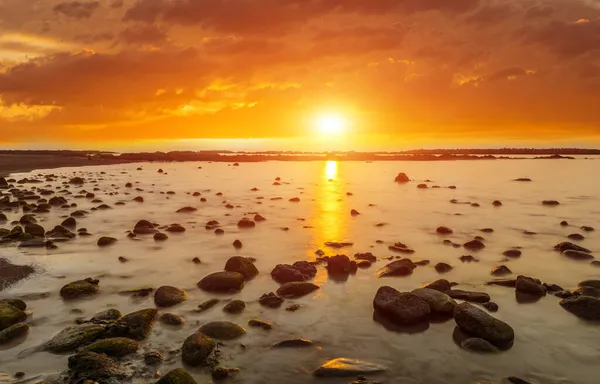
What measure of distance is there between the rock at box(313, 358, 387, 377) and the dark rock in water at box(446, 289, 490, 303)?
12.9 ft

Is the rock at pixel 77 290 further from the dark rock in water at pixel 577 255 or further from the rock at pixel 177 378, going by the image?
the dark rock in water at pixel 577 255

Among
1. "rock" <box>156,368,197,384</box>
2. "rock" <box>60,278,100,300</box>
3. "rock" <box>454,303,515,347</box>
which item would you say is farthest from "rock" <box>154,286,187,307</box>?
"rock" <box>454,303,515,347</box>

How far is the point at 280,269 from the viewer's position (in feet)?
39.7

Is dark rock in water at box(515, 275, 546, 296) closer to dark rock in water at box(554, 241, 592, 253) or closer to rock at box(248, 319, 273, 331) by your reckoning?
dark rock in water at box(554, 241, 592, 253)

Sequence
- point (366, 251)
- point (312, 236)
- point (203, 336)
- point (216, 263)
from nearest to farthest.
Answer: point (203, 336), point (216, 263), point (366, 251), point (312, 236)

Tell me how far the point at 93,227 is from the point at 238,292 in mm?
11580

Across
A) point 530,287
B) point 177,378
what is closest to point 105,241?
point 177,378

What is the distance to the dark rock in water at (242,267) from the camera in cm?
1212

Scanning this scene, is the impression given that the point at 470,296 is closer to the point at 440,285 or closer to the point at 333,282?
the point at 440,285

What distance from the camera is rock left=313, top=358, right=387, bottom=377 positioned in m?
6.99

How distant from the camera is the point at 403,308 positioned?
29.9ft

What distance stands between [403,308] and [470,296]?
85.4 inches

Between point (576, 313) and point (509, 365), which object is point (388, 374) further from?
point (576, 313)

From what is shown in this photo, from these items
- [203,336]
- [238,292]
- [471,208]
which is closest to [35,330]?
[203,336]
